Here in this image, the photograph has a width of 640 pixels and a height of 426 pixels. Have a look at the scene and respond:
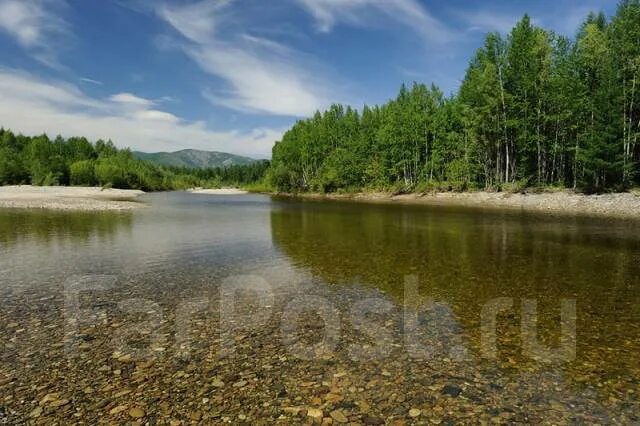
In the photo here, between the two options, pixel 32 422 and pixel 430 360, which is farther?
pixel 430 360

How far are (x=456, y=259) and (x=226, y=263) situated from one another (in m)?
11.8

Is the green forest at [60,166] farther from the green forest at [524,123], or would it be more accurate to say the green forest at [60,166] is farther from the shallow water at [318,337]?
the shallow water at [318,337]

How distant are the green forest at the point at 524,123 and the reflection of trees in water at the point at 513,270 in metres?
25.7

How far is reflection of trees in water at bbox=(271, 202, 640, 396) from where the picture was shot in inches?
388

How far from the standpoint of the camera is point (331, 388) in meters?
7.50

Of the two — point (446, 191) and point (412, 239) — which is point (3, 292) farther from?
point (446, 191)

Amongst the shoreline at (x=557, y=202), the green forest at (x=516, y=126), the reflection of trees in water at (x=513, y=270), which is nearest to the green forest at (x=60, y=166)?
the green forest at (x=516, y=126)

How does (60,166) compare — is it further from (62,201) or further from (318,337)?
(318,337)

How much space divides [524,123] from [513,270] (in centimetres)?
5540

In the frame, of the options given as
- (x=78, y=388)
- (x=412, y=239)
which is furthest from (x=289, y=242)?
(x=78, y=388)

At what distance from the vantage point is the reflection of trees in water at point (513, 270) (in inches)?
388

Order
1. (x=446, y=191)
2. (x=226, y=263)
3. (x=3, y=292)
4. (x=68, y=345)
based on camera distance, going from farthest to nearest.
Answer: (x=446, y=191)
(x=226, y=263)
(x=3, y=292)
(x=68, y=345)

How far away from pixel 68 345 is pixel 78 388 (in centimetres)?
239

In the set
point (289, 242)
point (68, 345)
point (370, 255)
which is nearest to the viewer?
point (68, 345)
